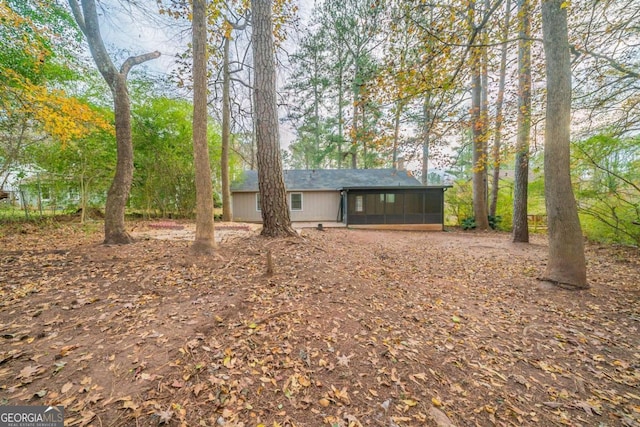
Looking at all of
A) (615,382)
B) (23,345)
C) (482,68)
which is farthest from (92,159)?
(615,382)

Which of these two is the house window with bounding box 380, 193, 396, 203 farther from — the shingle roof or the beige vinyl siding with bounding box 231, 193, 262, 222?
the beige vinyl siding with bounding box 231, 193, 262, 222

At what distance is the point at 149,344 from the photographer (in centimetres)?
205

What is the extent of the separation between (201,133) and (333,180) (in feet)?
36.1

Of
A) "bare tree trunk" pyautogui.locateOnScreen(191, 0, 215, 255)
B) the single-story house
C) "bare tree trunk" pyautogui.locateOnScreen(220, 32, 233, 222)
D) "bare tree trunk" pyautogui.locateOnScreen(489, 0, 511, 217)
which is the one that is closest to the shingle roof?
the single-story house

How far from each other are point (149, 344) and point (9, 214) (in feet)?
34.6

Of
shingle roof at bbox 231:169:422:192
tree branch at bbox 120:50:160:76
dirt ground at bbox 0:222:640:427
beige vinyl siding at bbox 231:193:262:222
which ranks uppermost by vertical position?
tree branch at bbox 120:50:160:76

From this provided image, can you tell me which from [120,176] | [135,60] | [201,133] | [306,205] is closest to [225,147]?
[306,205]

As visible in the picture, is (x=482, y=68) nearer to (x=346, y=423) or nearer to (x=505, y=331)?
(x=505, y=331)

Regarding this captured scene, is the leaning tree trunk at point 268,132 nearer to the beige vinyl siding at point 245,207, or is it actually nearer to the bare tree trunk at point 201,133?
the bare tree trunk at point 201,133

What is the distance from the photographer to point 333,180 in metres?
14.6

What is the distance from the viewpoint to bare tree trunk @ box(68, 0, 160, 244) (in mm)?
4715

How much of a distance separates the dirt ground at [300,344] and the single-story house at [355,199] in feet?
25.1

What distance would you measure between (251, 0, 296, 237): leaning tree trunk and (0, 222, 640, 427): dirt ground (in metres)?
1.20

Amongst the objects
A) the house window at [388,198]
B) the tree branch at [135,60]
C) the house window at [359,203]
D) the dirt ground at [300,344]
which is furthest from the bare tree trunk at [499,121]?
the tree branch at [135,60]
